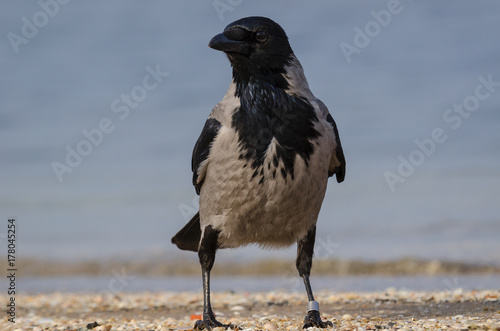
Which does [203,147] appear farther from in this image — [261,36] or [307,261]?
[307,261]

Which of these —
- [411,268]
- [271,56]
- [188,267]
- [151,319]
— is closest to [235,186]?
[271,56]

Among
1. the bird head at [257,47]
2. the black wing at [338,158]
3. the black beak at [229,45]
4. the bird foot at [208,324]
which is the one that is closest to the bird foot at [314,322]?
the bird foot at [208,324]

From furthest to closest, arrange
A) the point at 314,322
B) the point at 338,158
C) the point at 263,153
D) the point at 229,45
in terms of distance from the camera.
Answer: the point at 338,158
the point at 314,322
the point at 229,45
the point at 263,153

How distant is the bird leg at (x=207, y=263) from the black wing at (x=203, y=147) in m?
0.48

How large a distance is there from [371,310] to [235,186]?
2570 mm

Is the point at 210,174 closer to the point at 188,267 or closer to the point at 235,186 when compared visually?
the point at 235,186

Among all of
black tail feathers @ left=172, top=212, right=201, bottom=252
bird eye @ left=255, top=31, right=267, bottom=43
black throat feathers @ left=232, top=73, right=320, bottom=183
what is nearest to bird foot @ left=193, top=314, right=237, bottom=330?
black tail feathers @ left=172, top=212, right=201, bottom=252

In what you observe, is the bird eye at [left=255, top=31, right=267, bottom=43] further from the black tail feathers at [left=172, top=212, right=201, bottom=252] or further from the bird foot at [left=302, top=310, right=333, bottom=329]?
the bird foot at [left=302, top=310, right=333, bottom=329]

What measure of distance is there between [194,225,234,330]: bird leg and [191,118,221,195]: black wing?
1.59 feet

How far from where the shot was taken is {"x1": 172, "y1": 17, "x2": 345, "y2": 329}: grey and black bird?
499 cm

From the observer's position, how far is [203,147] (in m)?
5.44

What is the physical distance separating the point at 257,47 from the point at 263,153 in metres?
0.92

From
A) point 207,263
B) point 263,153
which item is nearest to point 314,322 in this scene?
point 207,263

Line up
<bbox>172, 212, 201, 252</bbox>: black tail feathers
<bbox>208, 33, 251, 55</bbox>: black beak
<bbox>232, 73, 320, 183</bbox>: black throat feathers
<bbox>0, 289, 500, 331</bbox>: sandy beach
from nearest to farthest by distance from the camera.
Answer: <bbox>232, 73, 320, 183</bbox>: black throat feathers < <bbox>208, 33, 251, 55</bbox>: black beak < <bbox>0, 289, 500, 331</bbox>: sandy beach < <bbox>172, 212, 201, 252</bbox>: black tail feathers
